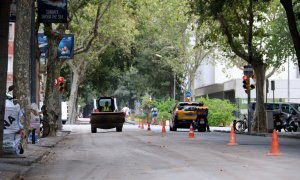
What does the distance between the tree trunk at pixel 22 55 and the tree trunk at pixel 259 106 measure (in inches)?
826

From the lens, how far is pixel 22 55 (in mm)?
18453

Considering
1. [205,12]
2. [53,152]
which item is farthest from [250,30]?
[53,152]

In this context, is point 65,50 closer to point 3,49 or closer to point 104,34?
point 104,34

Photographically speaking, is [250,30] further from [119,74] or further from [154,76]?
[154,76]

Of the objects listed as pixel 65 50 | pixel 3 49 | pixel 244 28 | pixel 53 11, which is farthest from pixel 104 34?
pixel 3 49

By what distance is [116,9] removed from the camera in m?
44.7

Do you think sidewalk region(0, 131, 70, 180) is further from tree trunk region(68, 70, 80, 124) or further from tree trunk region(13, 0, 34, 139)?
tree trunk region(68, 70, 80, 124)

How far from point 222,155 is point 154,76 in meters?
62.5

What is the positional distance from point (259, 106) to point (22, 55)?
21.9 metres

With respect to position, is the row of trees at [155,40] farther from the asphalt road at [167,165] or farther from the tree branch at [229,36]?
the asphalt road at [167,165]

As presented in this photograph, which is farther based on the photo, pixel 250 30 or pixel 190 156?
pixel 250 30

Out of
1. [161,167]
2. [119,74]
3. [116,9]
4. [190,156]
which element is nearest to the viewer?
[161,167]

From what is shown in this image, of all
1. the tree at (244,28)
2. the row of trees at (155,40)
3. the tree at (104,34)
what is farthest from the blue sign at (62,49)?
the tree at (244,28)

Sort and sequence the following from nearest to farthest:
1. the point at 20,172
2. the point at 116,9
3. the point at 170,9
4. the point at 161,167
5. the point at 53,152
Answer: the point at 20,172
the point at 161,167
the point at 53,152
the point at 116,9
the point at 170,9
